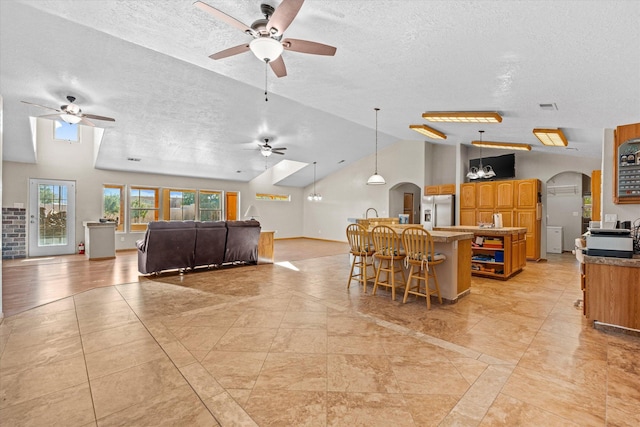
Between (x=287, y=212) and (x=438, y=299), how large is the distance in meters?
9.23

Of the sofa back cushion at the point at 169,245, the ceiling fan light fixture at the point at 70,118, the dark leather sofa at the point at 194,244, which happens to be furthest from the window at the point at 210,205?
the ceiling fan light fixture at the point at 70,118

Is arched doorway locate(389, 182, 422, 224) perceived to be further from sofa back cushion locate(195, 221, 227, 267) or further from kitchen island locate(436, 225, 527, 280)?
sofa back cushion locate(195, 221, 227, 267)

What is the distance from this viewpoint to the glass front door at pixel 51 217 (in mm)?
7457

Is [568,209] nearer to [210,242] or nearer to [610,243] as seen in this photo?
[610,243]

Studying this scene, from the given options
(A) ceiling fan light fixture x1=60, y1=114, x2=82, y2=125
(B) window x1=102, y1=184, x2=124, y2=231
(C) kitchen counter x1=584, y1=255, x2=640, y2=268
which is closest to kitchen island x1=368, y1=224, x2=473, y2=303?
(C) kitchen counter x1=584, y1=255, x2=640, y2=268

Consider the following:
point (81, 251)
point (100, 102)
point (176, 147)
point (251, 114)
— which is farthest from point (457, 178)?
point (81, 251)

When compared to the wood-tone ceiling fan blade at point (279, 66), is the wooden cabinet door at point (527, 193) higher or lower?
lower

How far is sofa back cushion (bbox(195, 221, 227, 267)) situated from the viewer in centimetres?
559

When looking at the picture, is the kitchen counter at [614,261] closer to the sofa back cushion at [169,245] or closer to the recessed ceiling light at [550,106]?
the recessed ceiling light at [550,106]

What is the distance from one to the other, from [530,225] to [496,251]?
8.42 feet

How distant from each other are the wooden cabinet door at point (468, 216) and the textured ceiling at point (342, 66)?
2.15 metres

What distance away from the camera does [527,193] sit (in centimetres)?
691

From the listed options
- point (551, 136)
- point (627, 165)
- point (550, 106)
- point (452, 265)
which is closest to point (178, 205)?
point (452, 265)

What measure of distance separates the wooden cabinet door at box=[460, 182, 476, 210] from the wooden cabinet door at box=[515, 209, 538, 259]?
3.47ft
